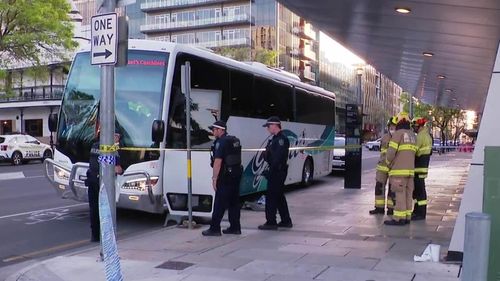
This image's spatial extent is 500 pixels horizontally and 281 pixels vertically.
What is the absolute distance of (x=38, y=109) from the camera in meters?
57.6

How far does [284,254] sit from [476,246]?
12.3ft

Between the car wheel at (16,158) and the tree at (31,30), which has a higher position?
the tree at (31,30)

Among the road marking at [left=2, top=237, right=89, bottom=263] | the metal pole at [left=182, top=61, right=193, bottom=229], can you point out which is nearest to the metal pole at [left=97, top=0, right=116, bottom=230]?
the road marking at [left=2, top=237, right=89, bottom=263]

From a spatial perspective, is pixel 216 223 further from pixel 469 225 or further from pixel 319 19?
pixel 469 225

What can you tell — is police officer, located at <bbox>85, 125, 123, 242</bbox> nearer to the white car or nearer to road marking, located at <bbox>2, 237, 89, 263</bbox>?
road marking, located at <bbox>2, 237, 89, 263</bbox>

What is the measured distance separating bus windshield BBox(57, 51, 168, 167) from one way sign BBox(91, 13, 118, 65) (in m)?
3.91

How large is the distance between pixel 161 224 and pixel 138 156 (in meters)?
1.65

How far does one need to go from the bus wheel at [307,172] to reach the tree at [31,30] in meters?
17.2

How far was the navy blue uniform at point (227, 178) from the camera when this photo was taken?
9102mm

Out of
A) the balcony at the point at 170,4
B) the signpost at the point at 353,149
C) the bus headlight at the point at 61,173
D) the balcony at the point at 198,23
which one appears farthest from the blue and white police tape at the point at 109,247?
the balcony at the point at 170,4

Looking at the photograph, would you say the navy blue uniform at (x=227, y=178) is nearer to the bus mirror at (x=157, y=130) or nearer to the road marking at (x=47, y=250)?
the bus mirror at (x=157, y=130)

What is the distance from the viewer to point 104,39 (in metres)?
6.56

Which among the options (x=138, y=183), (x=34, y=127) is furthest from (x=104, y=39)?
(x=34, y=127)

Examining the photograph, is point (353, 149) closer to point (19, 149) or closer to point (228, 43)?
point (19, 149)
